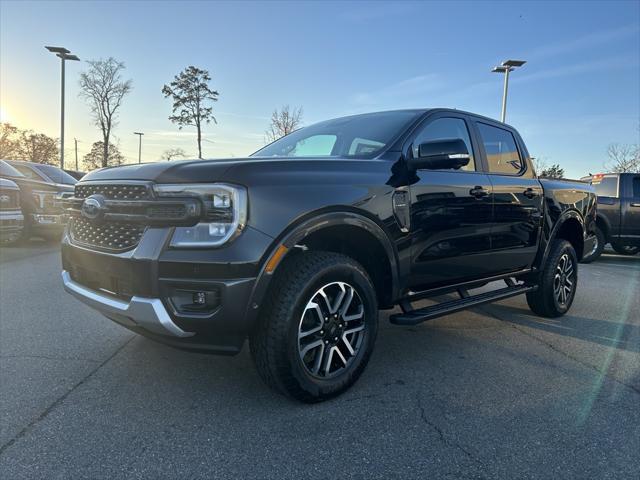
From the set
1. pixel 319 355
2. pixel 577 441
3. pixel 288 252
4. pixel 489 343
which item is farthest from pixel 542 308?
pixel 288 252

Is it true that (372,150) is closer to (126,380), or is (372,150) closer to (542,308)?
(126,380)

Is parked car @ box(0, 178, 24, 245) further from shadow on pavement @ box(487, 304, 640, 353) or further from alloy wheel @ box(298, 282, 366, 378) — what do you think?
shadow on pavement @ box(487, 304, 640, 353)

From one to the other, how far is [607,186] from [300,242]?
10.3 meters

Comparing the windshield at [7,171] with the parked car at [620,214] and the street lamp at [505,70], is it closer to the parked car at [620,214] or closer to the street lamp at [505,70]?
the parked car at [620,214]

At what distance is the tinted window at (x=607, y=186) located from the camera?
10.2 meters

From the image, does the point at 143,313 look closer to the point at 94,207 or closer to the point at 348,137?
the point at 94,207

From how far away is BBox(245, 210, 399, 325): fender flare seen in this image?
7.61 feet

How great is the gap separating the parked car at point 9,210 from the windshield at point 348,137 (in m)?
6.36

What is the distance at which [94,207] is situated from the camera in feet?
8.61

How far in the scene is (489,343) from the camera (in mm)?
3852

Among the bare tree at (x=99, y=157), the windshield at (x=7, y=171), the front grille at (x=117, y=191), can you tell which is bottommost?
the front grille at (x=117, y=191)

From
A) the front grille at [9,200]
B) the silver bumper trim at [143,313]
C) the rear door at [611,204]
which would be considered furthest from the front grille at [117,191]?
the rear door at [611,204]

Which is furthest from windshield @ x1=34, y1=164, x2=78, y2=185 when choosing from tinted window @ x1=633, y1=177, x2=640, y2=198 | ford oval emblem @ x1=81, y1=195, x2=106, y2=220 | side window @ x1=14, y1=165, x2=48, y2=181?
tinted window @ x1=633, y1=177, x2=640, y2=198

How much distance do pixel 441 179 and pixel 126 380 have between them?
8.32 ft
